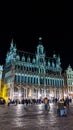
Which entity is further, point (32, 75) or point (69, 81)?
point (69, 81)

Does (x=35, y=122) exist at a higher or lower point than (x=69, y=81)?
lower

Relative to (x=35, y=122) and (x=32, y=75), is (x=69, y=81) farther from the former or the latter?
(x=35, y=122)

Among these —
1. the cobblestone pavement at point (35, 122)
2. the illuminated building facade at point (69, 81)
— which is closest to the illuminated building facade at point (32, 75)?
the illuminated building facade at point (69, 81)

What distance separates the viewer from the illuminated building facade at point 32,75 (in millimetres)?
82625

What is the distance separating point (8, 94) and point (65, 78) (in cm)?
2946

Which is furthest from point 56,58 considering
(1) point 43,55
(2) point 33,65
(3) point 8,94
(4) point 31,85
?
(3) point 8,94

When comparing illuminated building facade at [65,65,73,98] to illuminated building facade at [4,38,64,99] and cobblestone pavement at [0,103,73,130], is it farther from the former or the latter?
cobblestone pavement at [0,103,73,130]

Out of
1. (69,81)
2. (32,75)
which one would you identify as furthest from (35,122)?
(69,81)

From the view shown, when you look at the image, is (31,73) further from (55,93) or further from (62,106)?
(62,106)

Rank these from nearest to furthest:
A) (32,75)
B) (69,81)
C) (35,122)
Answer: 1. (35,122)
2. (32,75)
3. (69,81)

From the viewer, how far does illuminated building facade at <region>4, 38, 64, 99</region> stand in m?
82.6

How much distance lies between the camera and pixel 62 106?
17.2 metres

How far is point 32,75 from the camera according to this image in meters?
87.6

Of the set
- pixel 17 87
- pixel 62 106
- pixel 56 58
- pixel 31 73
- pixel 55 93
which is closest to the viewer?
pixel 62 106
